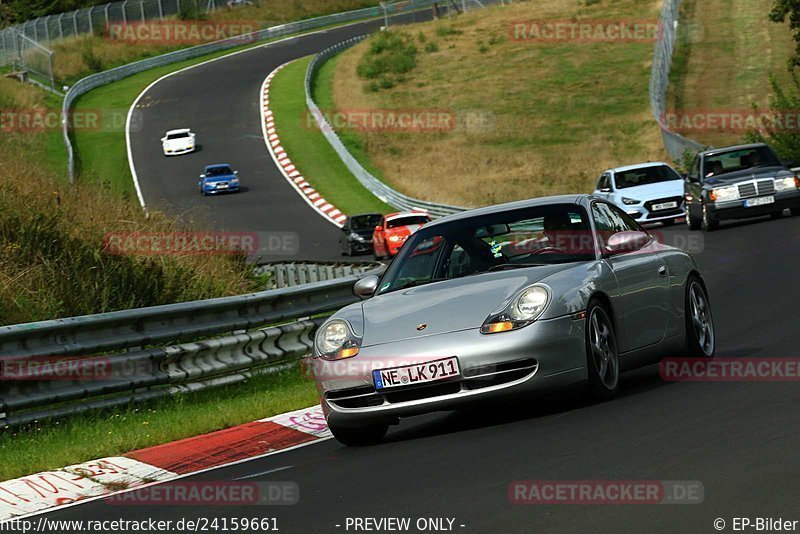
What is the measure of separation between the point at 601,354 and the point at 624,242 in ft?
2.89

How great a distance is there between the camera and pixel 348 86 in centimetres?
6700

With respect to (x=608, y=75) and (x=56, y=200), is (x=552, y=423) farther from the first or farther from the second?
(x=608, y=75)

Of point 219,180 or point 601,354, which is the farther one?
point 219,180

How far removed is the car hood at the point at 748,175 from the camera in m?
25.8

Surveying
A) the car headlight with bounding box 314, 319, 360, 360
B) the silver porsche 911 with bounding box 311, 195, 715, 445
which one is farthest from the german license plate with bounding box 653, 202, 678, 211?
the car headlight with bounding box 314, 319, 360, 360

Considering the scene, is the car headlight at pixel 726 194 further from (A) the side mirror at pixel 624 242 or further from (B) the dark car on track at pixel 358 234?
(A) the side mirror at pixel 624 242

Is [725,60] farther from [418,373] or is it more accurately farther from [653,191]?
[418,373]

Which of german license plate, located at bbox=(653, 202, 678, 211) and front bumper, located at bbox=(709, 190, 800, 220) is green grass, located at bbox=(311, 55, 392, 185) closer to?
german license plate, located at bbox=(653, 202, 678, 211)

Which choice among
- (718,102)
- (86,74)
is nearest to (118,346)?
(718,102)

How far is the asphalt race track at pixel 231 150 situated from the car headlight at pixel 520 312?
23856 mm

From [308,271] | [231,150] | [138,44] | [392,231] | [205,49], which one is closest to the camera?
[308,271]

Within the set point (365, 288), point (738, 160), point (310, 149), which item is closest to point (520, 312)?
point (365, 288)

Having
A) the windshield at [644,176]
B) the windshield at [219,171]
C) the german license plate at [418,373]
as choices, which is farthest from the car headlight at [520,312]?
the windshield at [219,171]

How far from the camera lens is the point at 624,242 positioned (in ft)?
29.7
